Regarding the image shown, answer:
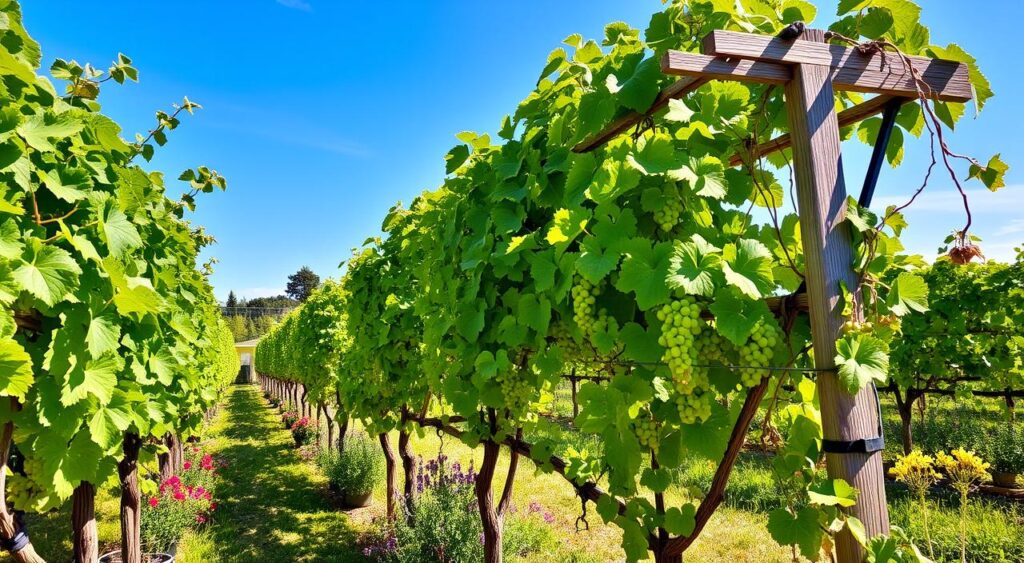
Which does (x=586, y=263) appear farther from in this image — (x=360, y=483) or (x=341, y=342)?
(x=341, y=342)

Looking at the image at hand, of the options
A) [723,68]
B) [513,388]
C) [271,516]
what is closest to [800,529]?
[723,68]

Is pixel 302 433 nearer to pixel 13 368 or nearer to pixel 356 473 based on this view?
pixel 356 473

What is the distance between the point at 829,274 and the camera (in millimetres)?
1159

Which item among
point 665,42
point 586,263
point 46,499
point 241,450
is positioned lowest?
point 241,450

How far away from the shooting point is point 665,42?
1640 millimetres

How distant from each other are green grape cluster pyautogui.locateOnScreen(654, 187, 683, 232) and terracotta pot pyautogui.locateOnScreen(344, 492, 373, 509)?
7.03 metres

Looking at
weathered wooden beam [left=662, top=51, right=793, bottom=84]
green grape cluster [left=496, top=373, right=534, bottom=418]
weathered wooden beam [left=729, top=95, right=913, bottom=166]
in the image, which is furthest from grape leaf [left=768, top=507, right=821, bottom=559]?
green grape cluster [left=496, top=373, right=534, bottom=418]

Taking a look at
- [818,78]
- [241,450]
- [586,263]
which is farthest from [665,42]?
[241,450]

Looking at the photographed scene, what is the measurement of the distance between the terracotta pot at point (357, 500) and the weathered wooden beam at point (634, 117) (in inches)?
266

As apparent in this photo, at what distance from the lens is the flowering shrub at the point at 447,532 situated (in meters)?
4.67

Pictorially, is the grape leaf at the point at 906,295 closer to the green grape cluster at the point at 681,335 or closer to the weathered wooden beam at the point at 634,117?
the green grape cluster at the point at 681,335

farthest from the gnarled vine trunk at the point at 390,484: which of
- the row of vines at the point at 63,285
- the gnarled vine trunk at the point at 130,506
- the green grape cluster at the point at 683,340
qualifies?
the green grape cluster at the point at 683,340

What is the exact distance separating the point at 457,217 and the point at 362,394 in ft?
12.8

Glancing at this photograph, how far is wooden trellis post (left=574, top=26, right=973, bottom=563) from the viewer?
1143mm
